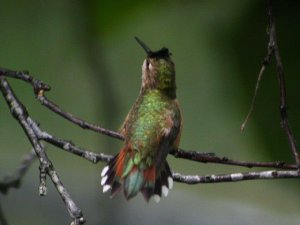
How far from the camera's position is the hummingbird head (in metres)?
2.64

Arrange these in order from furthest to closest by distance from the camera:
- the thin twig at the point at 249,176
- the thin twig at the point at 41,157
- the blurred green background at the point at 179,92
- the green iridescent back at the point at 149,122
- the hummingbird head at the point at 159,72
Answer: the blurred green background at the point at 179,92 → the hummingbird head at the point at 159,72 → the green iridescent back at the point at 149,122 → the thin twig at the point at 249,176 → the thin twig at the point at 41,157

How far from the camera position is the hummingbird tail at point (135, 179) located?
2262 mm

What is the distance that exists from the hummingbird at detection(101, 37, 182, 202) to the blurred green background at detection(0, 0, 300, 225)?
986mm

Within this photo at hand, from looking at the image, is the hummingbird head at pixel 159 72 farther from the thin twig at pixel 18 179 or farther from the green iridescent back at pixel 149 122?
the thin twig at pixel 18 179

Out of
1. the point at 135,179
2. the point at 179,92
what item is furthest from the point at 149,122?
the point at 179,92

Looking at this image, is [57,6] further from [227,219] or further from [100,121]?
[227,219]

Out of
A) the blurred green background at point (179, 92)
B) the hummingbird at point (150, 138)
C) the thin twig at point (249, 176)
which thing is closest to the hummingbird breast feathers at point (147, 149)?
the hummingbird at point (150, 138)

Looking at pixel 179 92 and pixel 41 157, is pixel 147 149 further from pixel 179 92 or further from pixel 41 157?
pixel 179 92

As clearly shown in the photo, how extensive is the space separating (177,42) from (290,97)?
655 mm

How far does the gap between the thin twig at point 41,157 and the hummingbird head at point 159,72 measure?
23.2 inches

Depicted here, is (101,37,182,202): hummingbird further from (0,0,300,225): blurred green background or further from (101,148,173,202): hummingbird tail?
(0,0,300,225): blurred green background

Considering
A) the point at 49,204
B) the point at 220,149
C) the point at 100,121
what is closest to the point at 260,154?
the point at 220,149

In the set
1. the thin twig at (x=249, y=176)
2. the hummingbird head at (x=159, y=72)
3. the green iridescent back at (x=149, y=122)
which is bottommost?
the thin twig at (x=249, y=176)

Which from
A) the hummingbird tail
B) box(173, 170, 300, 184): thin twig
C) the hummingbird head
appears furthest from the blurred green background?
box(173, 170, 300, 184): thin twig
